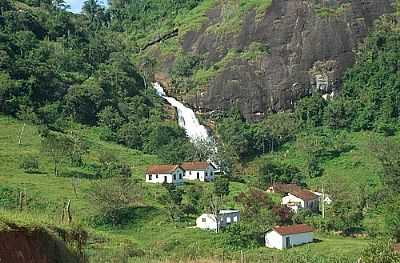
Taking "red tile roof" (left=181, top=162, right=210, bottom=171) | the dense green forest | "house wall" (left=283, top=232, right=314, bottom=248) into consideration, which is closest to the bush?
the dense green forest

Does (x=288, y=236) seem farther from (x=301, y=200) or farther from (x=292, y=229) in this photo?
(x=301, y=200)

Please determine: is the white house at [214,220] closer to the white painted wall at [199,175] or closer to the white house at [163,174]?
the white house at [163,174]

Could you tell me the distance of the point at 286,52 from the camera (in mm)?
74062

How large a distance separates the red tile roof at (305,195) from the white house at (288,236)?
8.12 metres

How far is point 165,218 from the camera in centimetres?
3891

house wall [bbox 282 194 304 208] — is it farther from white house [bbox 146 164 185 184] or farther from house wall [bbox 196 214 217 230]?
house wall [bbox 196 214 217 230]

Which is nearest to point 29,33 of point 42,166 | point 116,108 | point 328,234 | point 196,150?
point 116,108

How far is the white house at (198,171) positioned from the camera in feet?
168

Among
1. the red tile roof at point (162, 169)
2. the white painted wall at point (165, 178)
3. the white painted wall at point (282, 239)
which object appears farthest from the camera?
the red tile roof at point (162, 169)

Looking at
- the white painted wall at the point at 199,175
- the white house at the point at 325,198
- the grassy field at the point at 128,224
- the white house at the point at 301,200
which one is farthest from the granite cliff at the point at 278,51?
the white house at the point at 301,200

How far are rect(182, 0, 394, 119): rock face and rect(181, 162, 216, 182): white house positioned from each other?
66.2 ft

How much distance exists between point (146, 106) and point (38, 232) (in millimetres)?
52178

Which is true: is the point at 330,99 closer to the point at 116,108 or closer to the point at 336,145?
the point at 336,145

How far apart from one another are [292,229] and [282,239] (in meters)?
1.49
